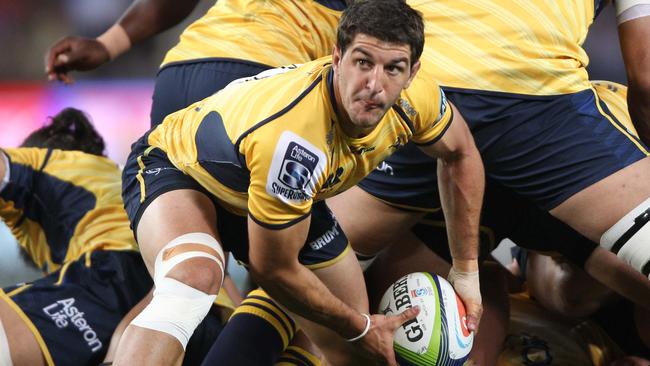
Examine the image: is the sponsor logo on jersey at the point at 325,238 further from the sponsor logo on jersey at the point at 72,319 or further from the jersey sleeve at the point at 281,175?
the sponsor logo on jersey at the point at 72,319

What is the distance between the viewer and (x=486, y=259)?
144 inches

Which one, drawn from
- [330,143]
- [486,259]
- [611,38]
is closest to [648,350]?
[486,259]

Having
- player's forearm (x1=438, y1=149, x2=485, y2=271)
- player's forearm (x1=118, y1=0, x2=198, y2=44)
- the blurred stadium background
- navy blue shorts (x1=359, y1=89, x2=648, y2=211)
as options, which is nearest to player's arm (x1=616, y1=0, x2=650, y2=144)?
navy blue shorts (x1=359, y1=89, x2=648, y2=211)

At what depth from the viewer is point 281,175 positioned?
2.38 metres

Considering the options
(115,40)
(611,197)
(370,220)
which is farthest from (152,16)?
(611,197)

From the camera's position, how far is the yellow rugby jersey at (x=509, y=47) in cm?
289

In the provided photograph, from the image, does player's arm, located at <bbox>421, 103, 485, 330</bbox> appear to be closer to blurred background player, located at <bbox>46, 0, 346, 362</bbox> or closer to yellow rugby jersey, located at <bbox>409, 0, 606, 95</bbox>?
yellow rugby jersey, located at <bbox>409, 0, 606, 95</bbox>

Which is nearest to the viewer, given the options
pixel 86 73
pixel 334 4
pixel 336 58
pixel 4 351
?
pixel 336 58

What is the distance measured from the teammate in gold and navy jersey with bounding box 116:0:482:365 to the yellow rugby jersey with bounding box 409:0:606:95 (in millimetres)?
234

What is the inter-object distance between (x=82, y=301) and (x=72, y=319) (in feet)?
0.27

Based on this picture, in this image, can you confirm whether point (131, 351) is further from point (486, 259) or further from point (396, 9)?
point (486, 259)

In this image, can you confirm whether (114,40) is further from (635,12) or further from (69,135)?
(635,12)

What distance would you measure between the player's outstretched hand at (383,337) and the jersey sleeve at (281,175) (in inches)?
19.8

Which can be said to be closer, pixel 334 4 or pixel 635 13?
pixel 635 13
